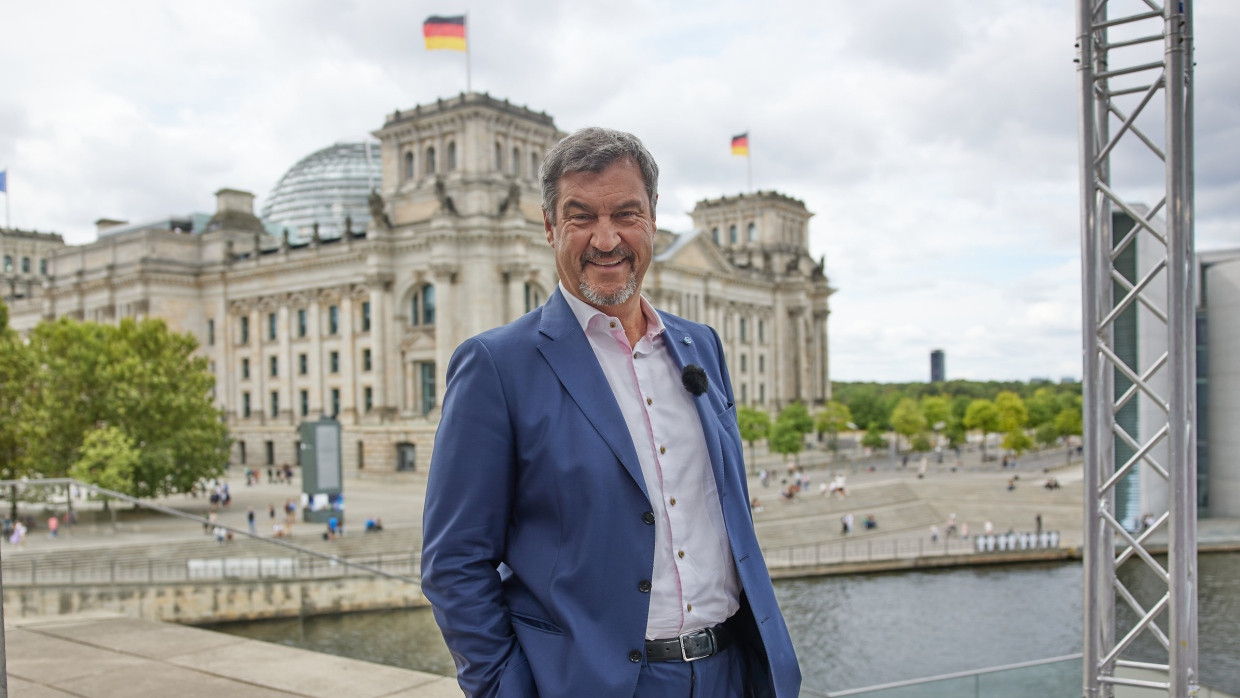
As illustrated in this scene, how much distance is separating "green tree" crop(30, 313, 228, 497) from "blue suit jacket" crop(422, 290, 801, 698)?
3974 cm

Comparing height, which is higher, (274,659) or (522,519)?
(522,519)

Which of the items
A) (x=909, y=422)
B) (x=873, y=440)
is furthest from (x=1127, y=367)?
(x=909, y=422)

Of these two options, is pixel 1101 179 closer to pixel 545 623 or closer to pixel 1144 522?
pixel 545 623

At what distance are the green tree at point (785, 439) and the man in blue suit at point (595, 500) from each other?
218 feet

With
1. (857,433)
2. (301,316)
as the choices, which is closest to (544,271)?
(301,316)

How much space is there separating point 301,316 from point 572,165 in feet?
220

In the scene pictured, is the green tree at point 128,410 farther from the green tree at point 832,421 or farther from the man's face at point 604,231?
the green tree at point 832,421

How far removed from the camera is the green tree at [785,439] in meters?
69.0

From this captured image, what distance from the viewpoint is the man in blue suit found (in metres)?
3.06

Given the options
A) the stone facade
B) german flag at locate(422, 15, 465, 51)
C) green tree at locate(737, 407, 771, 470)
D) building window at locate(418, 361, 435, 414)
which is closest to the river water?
the stone facade

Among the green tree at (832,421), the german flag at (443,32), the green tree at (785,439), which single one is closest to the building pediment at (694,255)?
the green tree at (785,439)

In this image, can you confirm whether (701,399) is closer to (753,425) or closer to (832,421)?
(753,425)

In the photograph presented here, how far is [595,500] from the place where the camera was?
10.1 feet

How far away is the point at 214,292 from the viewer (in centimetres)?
7050
